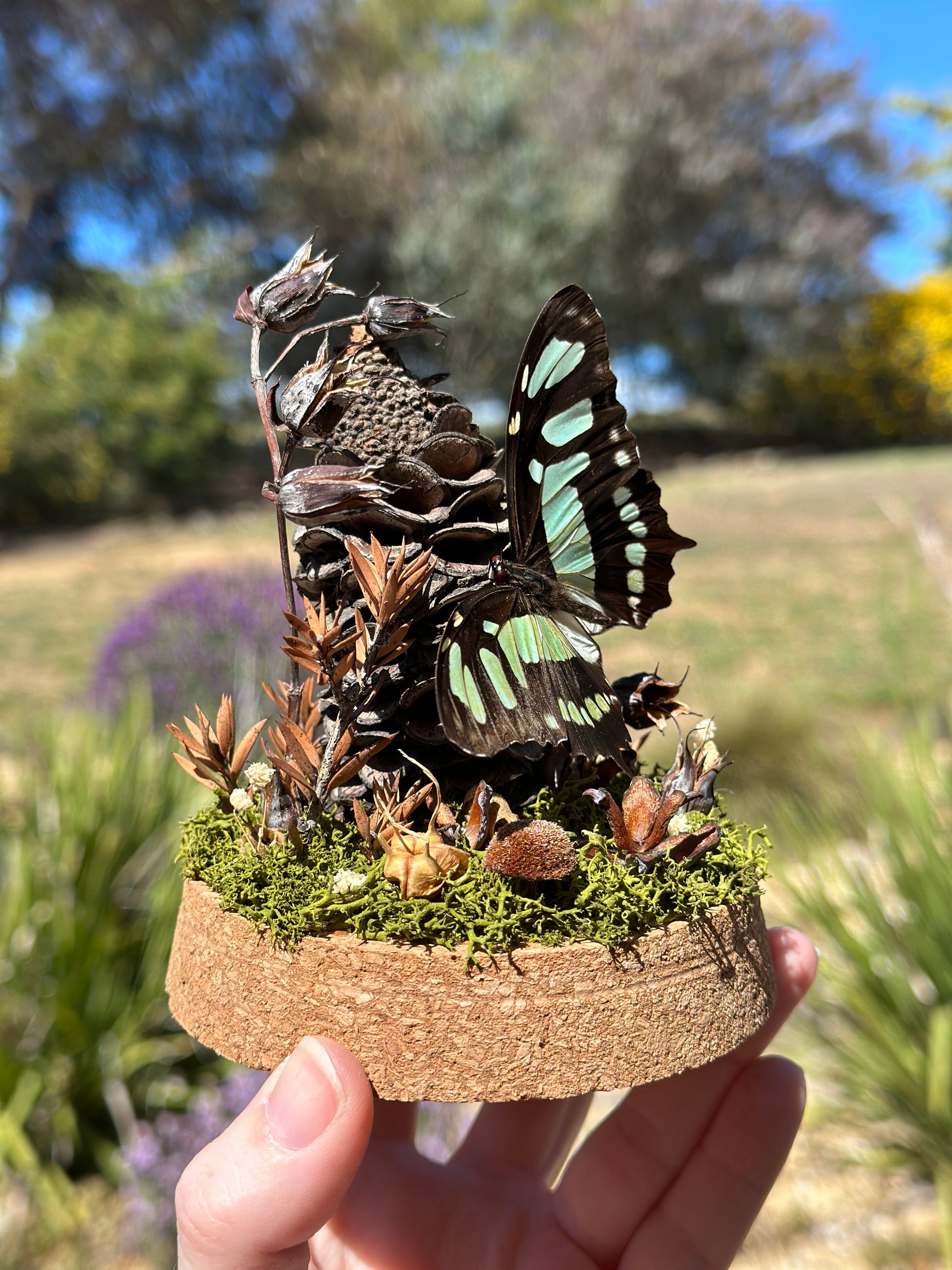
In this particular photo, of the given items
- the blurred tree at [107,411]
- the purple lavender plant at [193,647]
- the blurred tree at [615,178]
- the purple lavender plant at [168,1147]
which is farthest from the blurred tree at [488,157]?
the purple lavender plant at [168,1147]

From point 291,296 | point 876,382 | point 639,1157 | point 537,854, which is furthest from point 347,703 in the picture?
point 876,382

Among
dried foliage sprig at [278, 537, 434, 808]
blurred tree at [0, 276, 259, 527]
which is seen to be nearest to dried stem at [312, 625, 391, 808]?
dried foliage sprig at [278, 537, 434, 808]

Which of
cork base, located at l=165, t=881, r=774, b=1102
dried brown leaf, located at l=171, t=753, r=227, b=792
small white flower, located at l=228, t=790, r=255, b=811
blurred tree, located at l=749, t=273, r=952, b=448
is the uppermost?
blurred tree, located at l=749, t=273, r=952, b=448

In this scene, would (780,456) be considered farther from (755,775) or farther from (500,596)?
(500,596)

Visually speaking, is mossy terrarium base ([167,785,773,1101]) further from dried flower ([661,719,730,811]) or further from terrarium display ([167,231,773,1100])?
dried flower ([661,719,730,811])

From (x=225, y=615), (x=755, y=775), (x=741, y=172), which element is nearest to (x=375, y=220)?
(x=741, y=172)

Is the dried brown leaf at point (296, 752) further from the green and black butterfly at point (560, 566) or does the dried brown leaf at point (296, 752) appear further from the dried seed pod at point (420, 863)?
the green and black butterfly at point (560, 566)

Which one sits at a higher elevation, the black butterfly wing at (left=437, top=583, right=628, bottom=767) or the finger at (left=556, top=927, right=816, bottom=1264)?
the black butterfly wing at (left=437, top=583, right=628, bottom=767)
